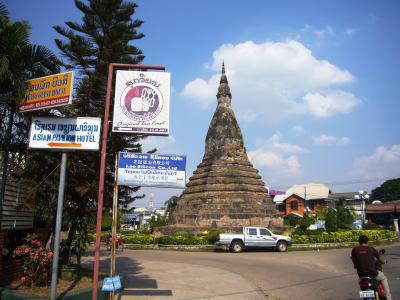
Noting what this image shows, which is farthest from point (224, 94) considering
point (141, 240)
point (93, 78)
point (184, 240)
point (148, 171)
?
point (148, 171)

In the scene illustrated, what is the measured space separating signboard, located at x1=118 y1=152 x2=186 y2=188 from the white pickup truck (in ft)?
44.1

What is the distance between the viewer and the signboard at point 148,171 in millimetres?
7586

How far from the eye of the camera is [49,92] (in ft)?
24.2

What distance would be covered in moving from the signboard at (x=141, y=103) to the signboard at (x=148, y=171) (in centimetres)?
56

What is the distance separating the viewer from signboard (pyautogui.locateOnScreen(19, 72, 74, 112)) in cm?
716

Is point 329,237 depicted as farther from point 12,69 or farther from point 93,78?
point 12,69

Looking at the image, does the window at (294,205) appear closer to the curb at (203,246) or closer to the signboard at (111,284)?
the curb at (203,246)

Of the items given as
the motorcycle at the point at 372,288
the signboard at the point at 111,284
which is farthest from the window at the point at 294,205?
the signboard at the point at 111,284

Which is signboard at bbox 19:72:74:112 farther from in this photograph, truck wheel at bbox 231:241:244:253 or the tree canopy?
the tree canopy

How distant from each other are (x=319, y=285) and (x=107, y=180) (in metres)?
6.71

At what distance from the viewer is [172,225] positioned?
2884cm

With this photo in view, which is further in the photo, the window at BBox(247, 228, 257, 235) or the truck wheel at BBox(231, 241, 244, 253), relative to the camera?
the window at BBox(247, 228, 257, 235)

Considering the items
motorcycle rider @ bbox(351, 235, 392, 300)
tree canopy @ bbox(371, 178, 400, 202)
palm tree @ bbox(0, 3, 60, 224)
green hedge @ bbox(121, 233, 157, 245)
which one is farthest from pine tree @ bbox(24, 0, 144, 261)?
tree canopy @ bbox(371, 178, 400, 202)

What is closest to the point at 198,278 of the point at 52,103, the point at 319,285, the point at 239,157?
the point at 319,285
